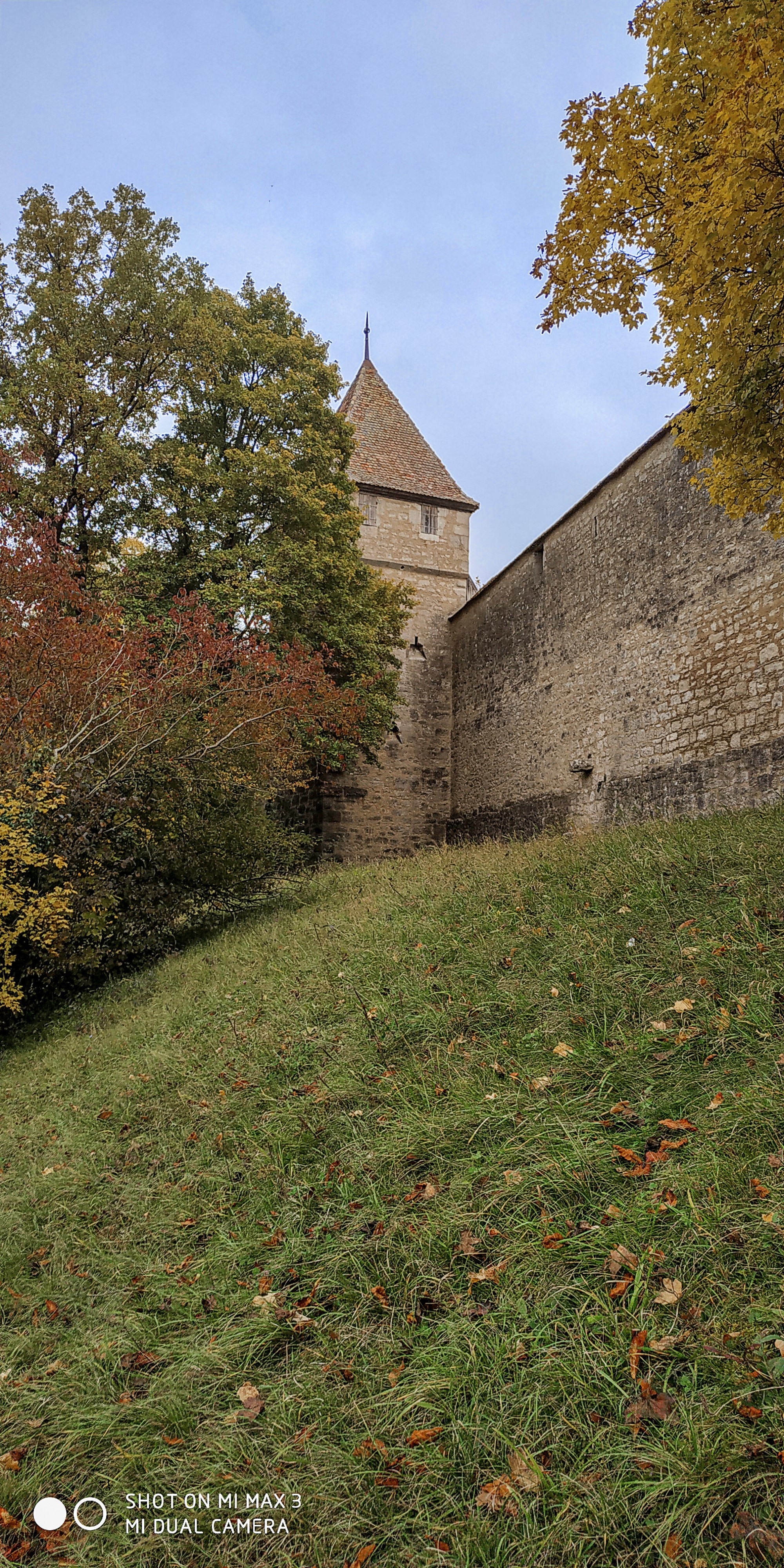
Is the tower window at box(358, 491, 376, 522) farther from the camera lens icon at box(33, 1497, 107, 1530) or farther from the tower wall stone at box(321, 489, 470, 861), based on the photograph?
the camera lens icon at box(33, 1497, 107, 1530)

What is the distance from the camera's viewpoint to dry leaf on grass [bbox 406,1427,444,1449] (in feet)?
6.21

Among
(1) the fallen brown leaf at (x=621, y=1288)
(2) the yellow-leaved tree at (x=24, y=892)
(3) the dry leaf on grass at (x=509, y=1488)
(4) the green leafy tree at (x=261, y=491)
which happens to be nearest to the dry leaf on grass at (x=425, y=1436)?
(3) the dry leaf on grass at (x=509, y=1488)

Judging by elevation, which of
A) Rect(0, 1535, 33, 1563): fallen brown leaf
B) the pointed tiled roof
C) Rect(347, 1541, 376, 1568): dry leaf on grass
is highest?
the pointed tiled roof

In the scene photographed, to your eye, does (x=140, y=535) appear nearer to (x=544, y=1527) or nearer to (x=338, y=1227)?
(x=338, y=1227)

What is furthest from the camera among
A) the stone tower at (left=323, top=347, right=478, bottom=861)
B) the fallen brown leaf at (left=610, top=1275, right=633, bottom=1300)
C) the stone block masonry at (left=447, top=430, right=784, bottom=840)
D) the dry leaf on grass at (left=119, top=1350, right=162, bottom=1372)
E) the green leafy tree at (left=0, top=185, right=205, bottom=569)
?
the stone tower at (left=323, top=347, right=478, bottom=861)

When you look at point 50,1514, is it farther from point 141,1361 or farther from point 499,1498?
point 499,1498

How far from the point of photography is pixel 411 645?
17.5m

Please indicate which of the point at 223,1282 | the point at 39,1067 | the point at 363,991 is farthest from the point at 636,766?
the point at 223,1282

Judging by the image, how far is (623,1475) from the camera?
1.69 meters

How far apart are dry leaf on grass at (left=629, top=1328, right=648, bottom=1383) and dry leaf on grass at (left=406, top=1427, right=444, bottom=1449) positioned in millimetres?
508

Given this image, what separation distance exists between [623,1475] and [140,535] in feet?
39.9

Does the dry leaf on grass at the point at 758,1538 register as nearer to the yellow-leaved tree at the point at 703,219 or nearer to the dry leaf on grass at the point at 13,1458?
the dry leaf on grass at the point at 13,1458

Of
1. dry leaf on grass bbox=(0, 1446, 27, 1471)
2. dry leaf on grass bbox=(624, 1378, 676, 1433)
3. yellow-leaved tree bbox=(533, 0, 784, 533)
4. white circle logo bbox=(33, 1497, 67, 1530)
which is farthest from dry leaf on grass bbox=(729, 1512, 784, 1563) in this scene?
yellow-leaved tree bbox=(533, 0, 784, 533)

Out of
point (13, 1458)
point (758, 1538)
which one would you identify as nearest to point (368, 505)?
point (13, 1458)
